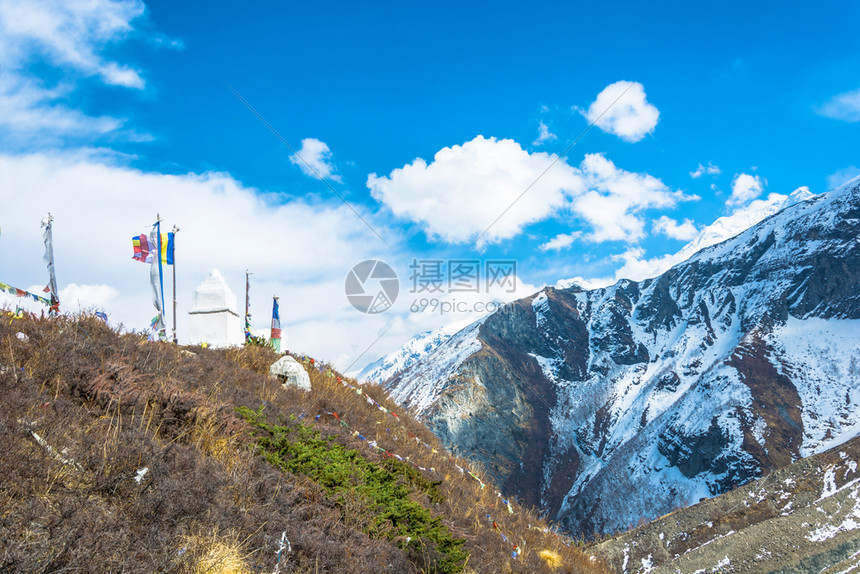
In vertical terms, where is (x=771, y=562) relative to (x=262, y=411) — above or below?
below

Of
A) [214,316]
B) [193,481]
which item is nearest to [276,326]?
[214,316]

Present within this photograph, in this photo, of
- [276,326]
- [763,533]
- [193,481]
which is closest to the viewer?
[193,481]

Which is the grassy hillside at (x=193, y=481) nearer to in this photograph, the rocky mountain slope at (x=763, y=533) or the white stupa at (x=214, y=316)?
the white stupa at (x=214, y=316)

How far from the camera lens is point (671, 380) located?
143125mm

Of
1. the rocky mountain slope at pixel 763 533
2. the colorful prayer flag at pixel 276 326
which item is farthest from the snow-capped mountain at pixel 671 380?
the colorful prayer flag at pixel 276 326

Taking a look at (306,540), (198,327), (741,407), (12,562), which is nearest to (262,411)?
(306,540)

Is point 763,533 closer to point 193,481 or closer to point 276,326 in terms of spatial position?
point 276,326

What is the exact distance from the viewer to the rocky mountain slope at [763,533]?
18562 millimetres

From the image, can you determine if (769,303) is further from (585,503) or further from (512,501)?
(512,501)

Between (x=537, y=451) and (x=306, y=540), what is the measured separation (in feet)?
460

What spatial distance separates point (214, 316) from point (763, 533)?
21.2m

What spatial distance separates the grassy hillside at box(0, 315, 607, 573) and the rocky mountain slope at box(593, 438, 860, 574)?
43.7 feet

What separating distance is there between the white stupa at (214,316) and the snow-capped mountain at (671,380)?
267 ft

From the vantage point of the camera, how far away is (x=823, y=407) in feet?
362
